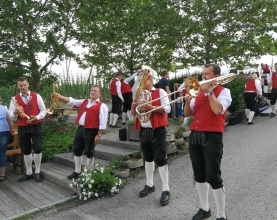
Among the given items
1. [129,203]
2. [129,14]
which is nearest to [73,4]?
[129,14]

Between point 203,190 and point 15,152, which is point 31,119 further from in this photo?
point 203,190

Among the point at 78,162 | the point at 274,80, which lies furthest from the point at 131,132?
the point at 274,80

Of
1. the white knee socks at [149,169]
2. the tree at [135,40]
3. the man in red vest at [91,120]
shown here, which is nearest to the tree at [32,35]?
the tree at [135,40]

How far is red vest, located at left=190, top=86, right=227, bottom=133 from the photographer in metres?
3.57

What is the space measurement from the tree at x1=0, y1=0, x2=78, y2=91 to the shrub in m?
1.26

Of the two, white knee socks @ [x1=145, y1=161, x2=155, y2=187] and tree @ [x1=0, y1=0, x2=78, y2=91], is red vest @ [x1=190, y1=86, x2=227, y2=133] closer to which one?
white knee socks @ [x1=145, y1=161, x2=155, y2=187]

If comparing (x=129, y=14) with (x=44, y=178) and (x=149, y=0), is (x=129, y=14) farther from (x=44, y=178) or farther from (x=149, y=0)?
(x=44, y=178)

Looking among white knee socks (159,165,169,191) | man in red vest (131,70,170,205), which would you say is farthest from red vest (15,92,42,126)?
white knee socks (159,165,169,191)

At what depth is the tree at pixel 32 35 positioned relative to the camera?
703 cm

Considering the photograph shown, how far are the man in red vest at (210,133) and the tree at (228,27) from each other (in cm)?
773

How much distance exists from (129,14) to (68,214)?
8203mm

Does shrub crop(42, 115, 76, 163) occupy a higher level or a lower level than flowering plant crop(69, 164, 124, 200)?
higher

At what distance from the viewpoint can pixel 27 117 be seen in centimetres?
575

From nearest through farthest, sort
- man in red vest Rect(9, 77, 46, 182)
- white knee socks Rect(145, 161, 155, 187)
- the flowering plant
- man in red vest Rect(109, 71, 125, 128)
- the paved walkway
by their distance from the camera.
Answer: the paved walkway, white knee socks Rect(145, 161, 155, 187), the flowering plant, man in red vest Rect(9, 77, 46, 182), man in red vest Rect(109, 71, 125, 128)
